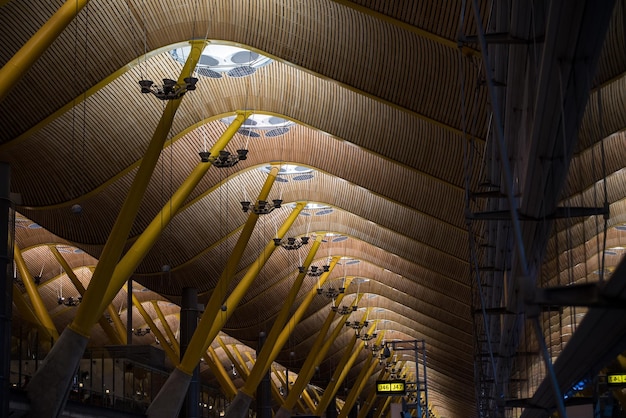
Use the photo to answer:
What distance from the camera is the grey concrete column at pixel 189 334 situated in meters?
45.2

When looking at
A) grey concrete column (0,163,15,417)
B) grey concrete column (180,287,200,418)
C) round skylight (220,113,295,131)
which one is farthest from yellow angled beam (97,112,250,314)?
grey concrete column (180,287,200,418)

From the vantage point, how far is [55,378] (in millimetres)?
24609

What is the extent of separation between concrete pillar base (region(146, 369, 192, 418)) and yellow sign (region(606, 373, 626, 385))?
26033 millimetres

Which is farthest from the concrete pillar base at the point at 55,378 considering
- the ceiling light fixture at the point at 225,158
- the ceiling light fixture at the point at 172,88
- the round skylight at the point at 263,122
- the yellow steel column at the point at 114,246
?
the round skylight at the point at 263,122

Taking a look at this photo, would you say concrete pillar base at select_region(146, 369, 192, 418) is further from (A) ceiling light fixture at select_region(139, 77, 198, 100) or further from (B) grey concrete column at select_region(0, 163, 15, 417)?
(A) ceiling light fixture at select_region(139, 77, 198, 100)

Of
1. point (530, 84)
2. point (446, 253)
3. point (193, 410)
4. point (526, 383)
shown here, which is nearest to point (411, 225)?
Result: point (446, 253)

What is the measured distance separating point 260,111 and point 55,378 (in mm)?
13987

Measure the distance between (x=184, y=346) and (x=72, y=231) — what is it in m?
9.25

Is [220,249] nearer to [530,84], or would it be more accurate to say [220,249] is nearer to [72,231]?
[72,231]

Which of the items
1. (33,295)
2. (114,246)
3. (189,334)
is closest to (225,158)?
(114,246)

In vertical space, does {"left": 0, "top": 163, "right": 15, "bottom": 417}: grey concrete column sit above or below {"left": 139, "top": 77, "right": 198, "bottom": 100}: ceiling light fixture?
below

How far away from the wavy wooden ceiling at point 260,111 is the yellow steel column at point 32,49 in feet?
12.1

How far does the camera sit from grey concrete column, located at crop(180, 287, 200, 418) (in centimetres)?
4525

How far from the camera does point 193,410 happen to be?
45469 mm
